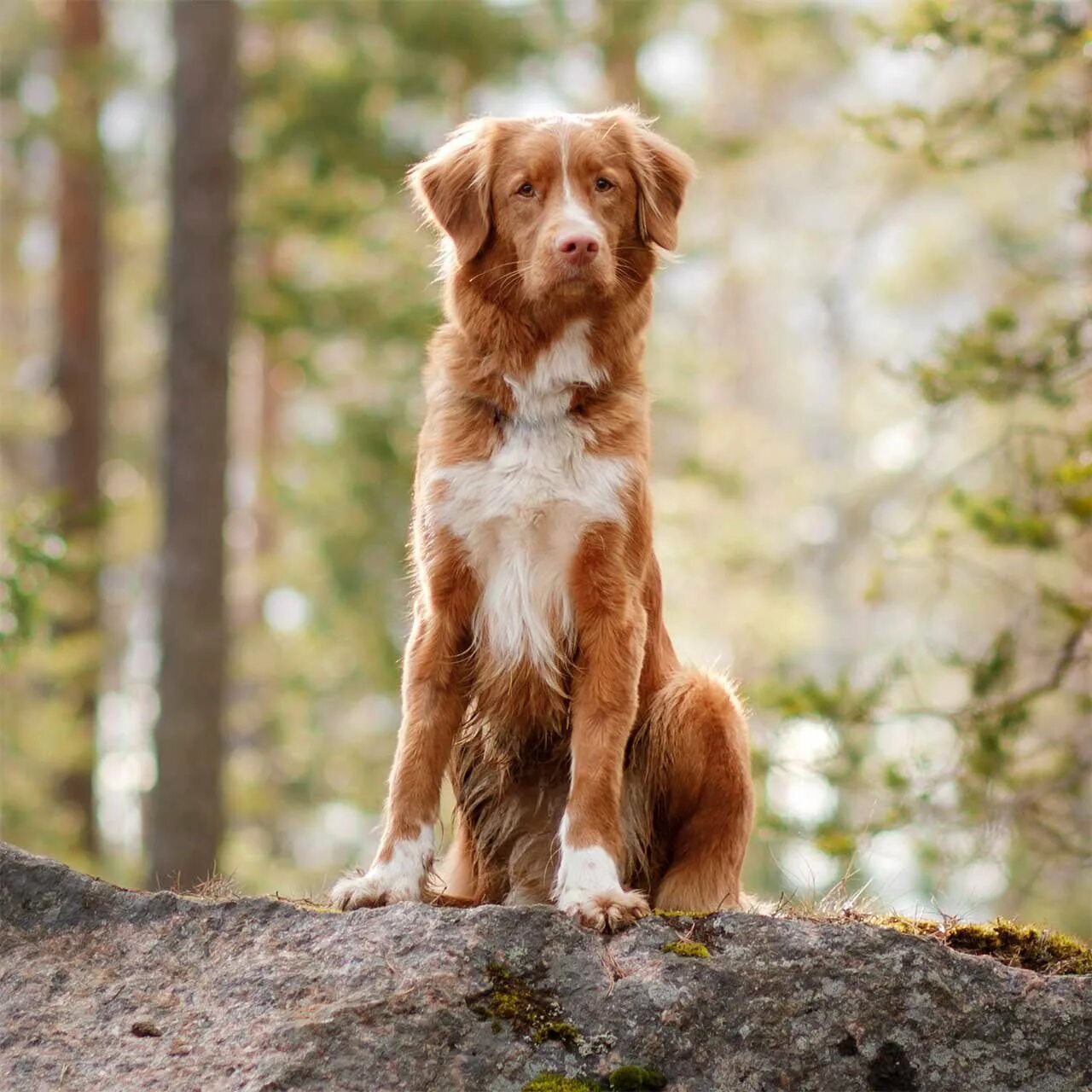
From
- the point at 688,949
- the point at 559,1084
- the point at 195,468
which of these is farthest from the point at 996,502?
the point at 195,468

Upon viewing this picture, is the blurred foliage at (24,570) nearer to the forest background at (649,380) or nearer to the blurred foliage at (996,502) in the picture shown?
the forest background at (649,380)

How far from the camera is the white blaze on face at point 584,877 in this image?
4.05 meters

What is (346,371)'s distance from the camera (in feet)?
54.7

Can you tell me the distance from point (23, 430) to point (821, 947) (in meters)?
12.4

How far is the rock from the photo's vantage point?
3.48 meters

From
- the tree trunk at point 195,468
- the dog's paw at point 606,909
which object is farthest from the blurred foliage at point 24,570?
the dog's paw at point 606,909

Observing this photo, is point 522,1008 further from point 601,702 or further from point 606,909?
point 601,702

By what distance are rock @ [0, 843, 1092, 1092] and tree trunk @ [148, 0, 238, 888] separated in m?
6.84

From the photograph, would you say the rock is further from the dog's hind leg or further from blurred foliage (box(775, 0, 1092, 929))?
blurred foliage (box(775, 0, 1092, 929))

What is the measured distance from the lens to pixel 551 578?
440 centimetres

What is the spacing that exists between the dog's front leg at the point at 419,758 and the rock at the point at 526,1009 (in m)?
0.26

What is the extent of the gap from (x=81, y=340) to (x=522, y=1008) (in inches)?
576

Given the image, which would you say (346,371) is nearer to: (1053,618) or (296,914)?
(1053,618)

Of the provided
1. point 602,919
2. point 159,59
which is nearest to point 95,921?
point 602,919
